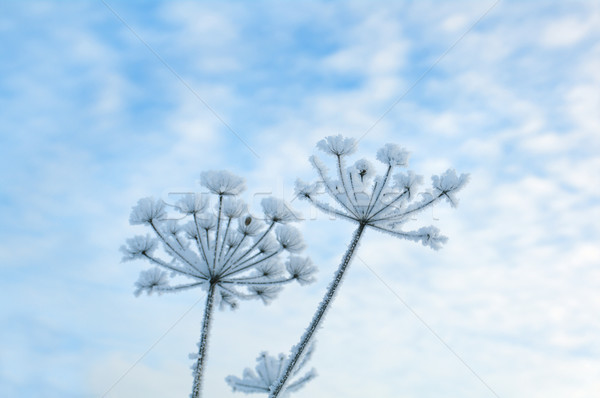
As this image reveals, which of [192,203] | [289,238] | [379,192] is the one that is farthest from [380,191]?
[192,203]

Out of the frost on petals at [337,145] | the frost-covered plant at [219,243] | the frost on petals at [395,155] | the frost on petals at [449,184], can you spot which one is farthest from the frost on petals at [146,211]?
the frost on petals at [449,184]

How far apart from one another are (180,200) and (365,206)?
3023mm

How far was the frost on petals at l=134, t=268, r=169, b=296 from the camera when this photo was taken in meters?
7.76

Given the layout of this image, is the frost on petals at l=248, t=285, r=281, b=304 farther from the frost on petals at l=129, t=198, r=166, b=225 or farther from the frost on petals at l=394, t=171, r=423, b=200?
the frost on petals at l=394, t=171, r=423, b=200

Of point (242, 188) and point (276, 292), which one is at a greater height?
point (242, 188)

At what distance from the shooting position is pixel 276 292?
27.7 feet

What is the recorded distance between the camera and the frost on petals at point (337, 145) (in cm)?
794

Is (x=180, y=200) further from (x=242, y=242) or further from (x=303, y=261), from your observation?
(x=303, y=261)

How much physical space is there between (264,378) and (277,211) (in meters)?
3.12

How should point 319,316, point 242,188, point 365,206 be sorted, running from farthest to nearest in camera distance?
1. point 242,188
2. point 365,206
3. point 319,316

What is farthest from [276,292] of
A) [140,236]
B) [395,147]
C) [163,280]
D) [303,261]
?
[395,147]

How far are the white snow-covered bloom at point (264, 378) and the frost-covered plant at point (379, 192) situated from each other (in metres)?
0.97

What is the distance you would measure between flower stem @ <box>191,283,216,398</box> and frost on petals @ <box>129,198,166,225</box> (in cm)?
157

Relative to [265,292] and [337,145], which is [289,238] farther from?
[337,145]
